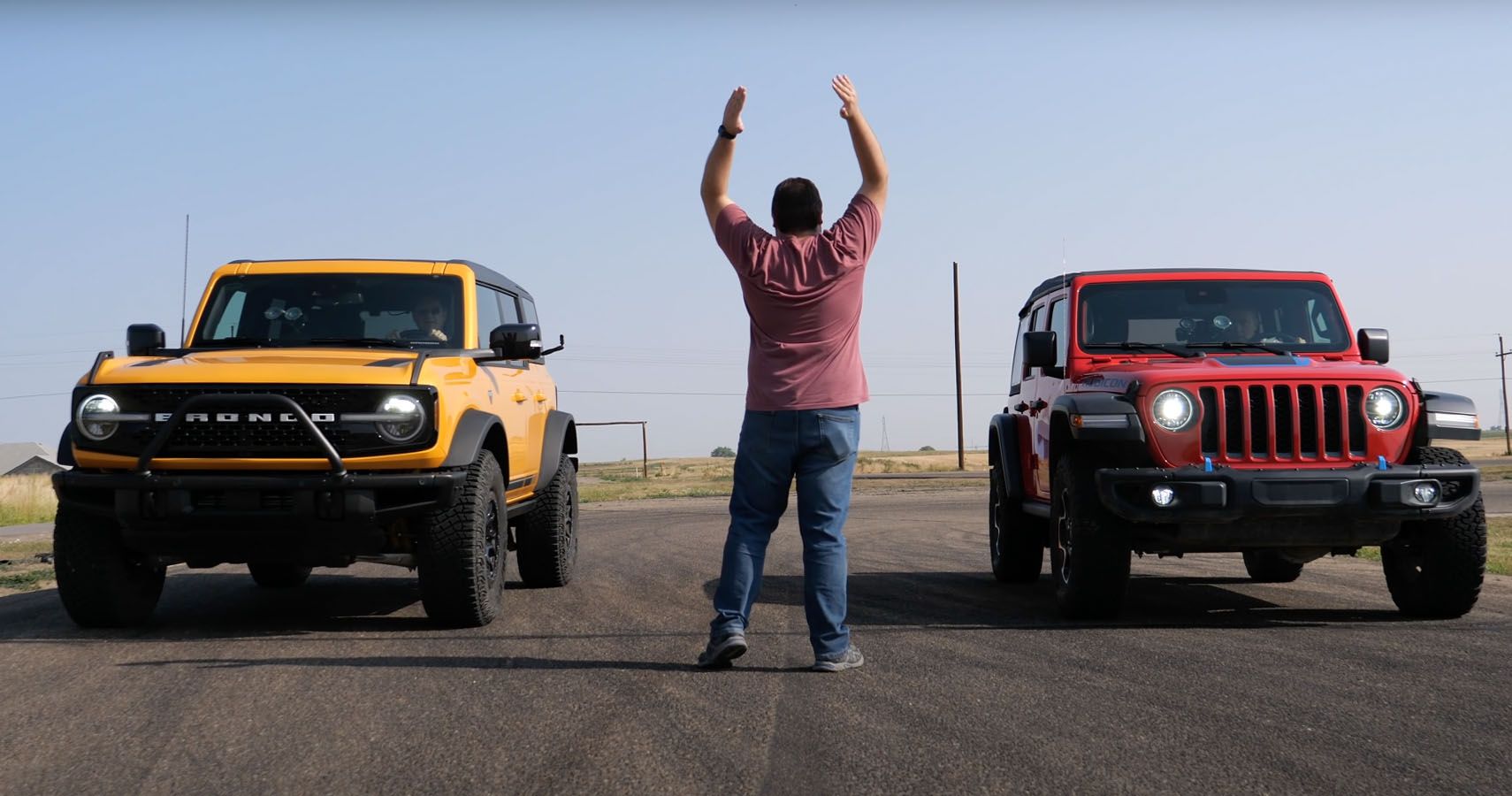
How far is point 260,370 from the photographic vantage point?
716 cm

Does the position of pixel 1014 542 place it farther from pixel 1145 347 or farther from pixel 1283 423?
pixel 1283 423

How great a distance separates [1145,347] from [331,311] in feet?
16.5

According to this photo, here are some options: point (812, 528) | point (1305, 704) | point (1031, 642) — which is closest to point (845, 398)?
point (812, 528)

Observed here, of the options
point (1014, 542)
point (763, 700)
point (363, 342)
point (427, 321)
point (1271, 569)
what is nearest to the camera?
point (763, 700)

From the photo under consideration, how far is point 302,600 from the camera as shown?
9242mm

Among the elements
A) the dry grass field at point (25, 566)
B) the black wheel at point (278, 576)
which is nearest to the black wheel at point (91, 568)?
the black wheel at point (278, 576)

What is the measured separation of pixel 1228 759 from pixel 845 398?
7.23ft

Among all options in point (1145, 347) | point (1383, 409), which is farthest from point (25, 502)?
point (1383, 409)

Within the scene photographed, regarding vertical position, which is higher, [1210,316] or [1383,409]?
[1210,316]

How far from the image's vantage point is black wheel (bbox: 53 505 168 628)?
7.29 meters

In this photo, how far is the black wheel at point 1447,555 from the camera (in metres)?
7.39

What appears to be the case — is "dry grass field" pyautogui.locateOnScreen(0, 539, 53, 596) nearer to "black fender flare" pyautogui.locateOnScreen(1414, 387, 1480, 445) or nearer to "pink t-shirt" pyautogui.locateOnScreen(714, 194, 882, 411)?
"pink t-shirt" pyautogui.locateOnScreen(714, 194, 882, 411)

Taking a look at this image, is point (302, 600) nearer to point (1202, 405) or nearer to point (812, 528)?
point (812, 528)

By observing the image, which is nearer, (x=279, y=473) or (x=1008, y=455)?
(x=279, y=473)
